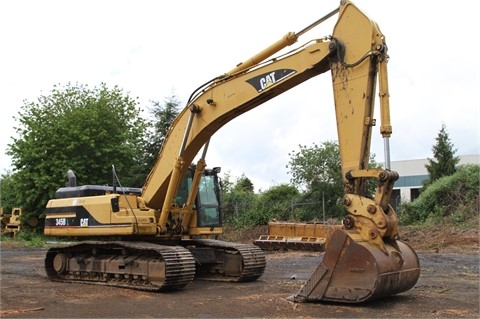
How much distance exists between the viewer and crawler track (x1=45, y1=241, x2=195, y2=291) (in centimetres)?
993

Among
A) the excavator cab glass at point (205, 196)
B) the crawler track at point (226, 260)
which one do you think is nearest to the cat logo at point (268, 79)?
the excavator cab glass at point (205, 196)

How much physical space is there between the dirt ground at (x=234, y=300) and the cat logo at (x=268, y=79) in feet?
11.4

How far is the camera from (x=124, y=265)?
1075cm

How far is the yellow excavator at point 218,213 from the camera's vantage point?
7.72m

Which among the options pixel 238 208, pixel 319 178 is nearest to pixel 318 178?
pixel 319 178

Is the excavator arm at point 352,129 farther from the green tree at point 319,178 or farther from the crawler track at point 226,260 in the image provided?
the green tree at point 319,178

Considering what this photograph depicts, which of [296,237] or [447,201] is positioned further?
[447,201]

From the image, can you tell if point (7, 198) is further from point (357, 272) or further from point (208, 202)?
point (357, 272)

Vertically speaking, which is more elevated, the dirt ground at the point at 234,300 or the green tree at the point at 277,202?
the green tree at the point at 277,202

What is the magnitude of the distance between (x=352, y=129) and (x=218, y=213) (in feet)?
15.0

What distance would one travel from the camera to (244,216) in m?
27.2

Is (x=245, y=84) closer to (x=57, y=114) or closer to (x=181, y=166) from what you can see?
(x=181, y=166)

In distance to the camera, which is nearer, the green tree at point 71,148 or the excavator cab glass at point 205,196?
the excavator cab glass at point 205,196

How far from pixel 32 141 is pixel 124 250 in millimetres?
20120
